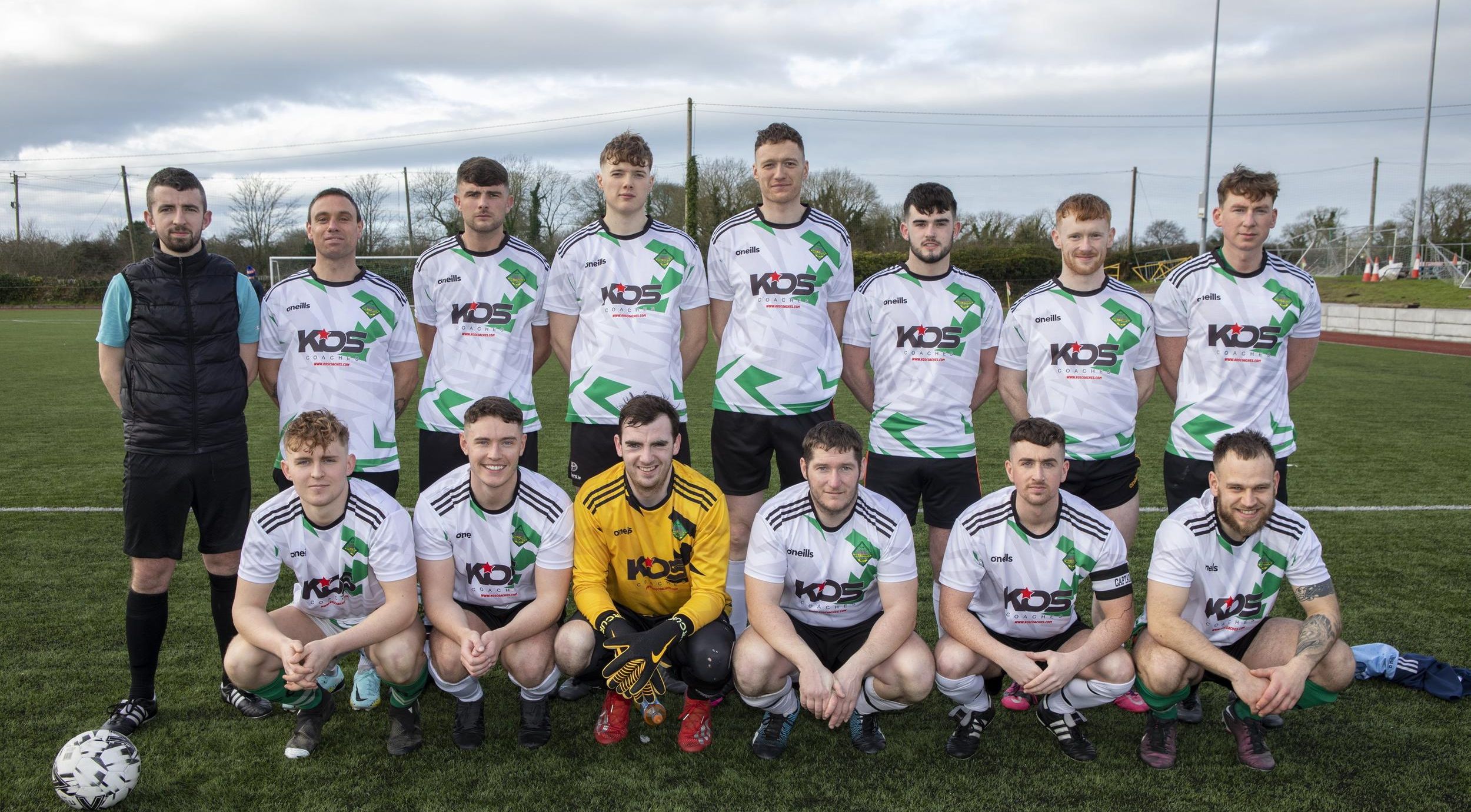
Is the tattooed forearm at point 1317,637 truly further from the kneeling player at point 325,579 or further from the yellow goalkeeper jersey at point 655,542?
the kneeling player at point 325,579

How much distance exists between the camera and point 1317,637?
289 centimetres

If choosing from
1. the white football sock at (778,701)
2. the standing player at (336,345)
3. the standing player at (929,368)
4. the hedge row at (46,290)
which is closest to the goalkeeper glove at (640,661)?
the white football sock at (778,701)

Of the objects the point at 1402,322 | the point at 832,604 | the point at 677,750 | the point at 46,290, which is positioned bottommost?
the point at 677,750

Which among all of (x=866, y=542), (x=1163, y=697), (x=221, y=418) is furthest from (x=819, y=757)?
(x=221, y=418)

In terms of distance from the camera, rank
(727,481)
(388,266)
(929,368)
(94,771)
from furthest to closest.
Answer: (388,266) < (727,481) < (929,368) < (94,771)

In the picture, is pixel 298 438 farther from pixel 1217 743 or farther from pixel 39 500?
pixel 39 500

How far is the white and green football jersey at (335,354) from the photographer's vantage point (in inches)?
140

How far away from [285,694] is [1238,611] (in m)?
3.19

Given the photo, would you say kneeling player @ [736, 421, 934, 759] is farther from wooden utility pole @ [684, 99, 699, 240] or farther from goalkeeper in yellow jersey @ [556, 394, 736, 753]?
wooden utility pole @ [684, 99, 699, 240]

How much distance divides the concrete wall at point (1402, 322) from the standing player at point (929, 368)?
69.6ft

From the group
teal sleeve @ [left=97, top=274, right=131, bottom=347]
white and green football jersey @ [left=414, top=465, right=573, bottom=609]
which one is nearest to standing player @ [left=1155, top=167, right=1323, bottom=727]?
white and green football jersey @ [left=414, top=465, right=573, bottom=609]

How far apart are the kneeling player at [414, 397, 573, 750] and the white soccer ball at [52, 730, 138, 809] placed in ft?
2.93

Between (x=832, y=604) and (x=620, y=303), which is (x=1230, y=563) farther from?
(x=620, y=303)

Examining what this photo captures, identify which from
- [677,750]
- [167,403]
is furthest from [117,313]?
[677,750]
